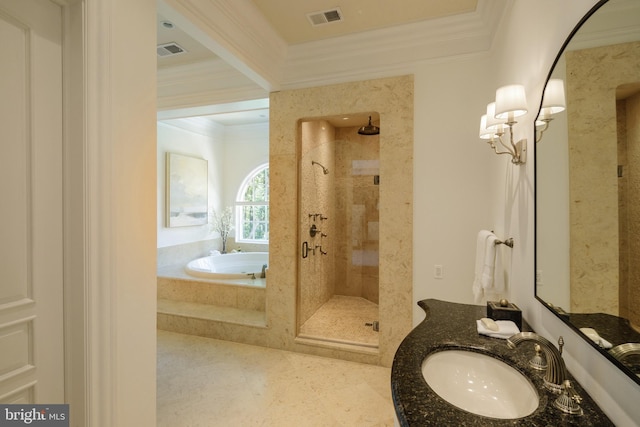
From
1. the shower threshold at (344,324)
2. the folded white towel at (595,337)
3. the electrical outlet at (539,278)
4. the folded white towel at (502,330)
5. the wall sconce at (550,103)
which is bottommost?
the shower threshold at (344,324)

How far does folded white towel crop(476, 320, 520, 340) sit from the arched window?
473cm

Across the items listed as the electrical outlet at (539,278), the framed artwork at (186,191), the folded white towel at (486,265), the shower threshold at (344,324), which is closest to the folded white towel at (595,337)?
the electrical outlet at (539,278)

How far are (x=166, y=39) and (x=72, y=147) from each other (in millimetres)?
1950

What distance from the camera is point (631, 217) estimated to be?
29.1 inches

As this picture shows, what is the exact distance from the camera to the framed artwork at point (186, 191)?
469 cm

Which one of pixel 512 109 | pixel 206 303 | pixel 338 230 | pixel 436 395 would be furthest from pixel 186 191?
pixel 436 395

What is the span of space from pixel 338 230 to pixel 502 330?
107 inches

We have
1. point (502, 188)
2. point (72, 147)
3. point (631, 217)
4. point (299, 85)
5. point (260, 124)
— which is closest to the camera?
point (631, 217)

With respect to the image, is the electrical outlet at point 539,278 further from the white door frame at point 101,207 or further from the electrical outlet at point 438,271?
the white door frame at point 101,207

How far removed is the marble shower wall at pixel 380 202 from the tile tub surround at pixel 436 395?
106 cm

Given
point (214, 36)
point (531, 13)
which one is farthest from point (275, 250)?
point (531, 13)

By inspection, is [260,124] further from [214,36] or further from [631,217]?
[631,217]

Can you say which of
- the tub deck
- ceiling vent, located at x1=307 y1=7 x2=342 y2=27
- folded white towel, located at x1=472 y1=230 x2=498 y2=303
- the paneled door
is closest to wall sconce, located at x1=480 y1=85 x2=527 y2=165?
folded white towel, located at x1=472 y1=230 x2=498 y2=303

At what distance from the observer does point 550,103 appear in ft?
3.86
